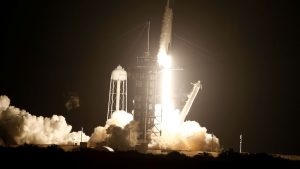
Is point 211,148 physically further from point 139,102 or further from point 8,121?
point 8,121

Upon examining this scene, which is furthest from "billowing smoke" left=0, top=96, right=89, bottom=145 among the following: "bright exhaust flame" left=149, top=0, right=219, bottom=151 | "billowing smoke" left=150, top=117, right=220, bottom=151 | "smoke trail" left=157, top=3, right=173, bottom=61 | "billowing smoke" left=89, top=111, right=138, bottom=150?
"smoke trail" left=157, top=3, right=173, bottom=61

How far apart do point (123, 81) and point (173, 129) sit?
22.5 ft

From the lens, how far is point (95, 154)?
35.7m

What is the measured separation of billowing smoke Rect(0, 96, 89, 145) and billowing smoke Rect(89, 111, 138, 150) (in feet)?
12.9

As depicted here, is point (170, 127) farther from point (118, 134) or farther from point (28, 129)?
point (28, 129)

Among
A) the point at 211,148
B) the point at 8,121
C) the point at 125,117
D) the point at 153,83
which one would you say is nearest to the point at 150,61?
the point at 153,83

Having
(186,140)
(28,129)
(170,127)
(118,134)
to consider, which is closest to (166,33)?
(170,127)

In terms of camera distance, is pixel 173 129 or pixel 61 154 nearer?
pixel 61 154

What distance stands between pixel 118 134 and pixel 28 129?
10.3 m

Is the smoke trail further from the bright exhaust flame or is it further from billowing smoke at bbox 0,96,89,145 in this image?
billowing smoke at bbox 0,96,89,145

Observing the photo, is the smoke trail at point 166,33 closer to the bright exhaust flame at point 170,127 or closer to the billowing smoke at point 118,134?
the bright exhaust flame at point 170,127

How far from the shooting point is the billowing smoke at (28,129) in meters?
52.5

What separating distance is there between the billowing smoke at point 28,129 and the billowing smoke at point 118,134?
12.9ft

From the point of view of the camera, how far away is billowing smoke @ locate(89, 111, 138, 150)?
47.8 metres
